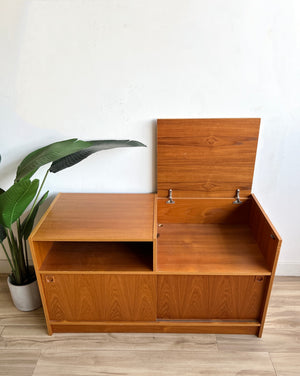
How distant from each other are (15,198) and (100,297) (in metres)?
0.68

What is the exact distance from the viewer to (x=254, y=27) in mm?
1479

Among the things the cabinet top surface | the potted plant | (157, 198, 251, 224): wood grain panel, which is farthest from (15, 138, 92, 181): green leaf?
(157, 198, 251, 224): wood grain panel

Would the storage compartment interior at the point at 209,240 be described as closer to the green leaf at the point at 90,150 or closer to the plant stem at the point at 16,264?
the green leaf at the point at 90,150

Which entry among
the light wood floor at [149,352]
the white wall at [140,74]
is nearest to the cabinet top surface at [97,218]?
the white wall at [140,74]

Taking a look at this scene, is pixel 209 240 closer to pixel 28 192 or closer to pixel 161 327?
pixel 161 327

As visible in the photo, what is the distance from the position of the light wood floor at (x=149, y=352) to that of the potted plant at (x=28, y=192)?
179mm

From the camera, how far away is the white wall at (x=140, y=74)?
1472 millimetres

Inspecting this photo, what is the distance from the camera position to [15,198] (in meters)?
1.26

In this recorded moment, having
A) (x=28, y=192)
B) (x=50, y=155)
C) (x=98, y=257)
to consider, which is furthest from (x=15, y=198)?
(x=98, y=257)

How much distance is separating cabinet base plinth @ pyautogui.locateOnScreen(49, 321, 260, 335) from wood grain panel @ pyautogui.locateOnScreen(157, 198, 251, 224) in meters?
0.58

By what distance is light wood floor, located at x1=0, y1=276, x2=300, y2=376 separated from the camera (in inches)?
59.1

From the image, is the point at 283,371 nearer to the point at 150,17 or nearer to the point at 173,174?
the point at 173,174

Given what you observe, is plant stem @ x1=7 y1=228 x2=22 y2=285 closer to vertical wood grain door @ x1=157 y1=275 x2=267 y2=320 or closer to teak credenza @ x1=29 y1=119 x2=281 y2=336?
teak credenza @ x1=29 y1=119 x2=281 y2=336

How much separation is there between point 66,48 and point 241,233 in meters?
1.40
